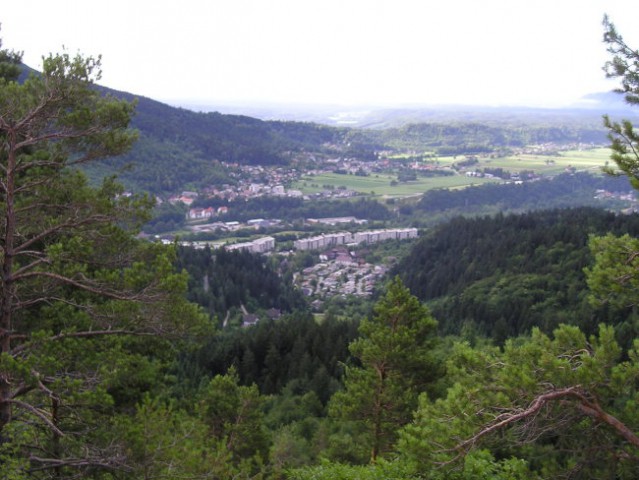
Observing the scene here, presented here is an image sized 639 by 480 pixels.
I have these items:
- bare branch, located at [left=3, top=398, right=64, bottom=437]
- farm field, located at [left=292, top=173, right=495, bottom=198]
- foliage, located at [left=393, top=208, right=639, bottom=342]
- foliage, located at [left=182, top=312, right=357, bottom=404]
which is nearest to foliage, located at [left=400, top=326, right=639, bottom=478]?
bare branch, located at [left=3, top=398, right=64, bottom=437]

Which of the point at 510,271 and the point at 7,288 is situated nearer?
the point at 7,288

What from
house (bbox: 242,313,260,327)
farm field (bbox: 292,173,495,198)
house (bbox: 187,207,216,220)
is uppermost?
farm field (bbox: 292,173,495,198)

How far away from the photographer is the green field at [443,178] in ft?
390

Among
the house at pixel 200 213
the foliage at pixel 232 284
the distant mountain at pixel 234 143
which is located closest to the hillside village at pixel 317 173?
the house at pixel 200 213

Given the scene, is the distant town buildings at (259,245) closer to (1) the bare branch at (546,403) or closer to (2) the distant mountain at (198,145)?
(2) the distant mountain at (198,145)

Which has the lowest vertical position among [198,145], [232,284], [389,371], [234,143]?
[232,284]

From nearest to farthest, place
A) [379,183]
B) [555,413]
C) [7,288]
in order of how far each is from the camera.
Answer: [555,413] < [7,288] < [379,183]

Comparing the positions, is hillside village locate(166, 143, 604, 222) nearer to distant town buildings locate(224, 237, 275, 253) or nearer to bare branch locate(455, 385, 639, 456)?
distant town buildings locate(224, 237, 275, 253)

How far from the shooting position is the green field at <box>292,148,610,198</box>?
390 ft

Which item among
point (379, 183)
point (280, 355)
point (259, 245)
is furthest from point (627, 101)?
point (379, 183)

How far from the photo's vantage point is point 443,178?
133 meters

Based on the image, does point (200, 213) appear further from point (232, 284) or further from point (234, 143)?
point (232, 284)

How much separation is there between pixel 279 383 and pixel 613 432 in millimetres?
22498

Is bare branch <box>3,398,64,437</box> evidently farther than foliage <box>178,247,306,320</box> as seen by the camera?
No
